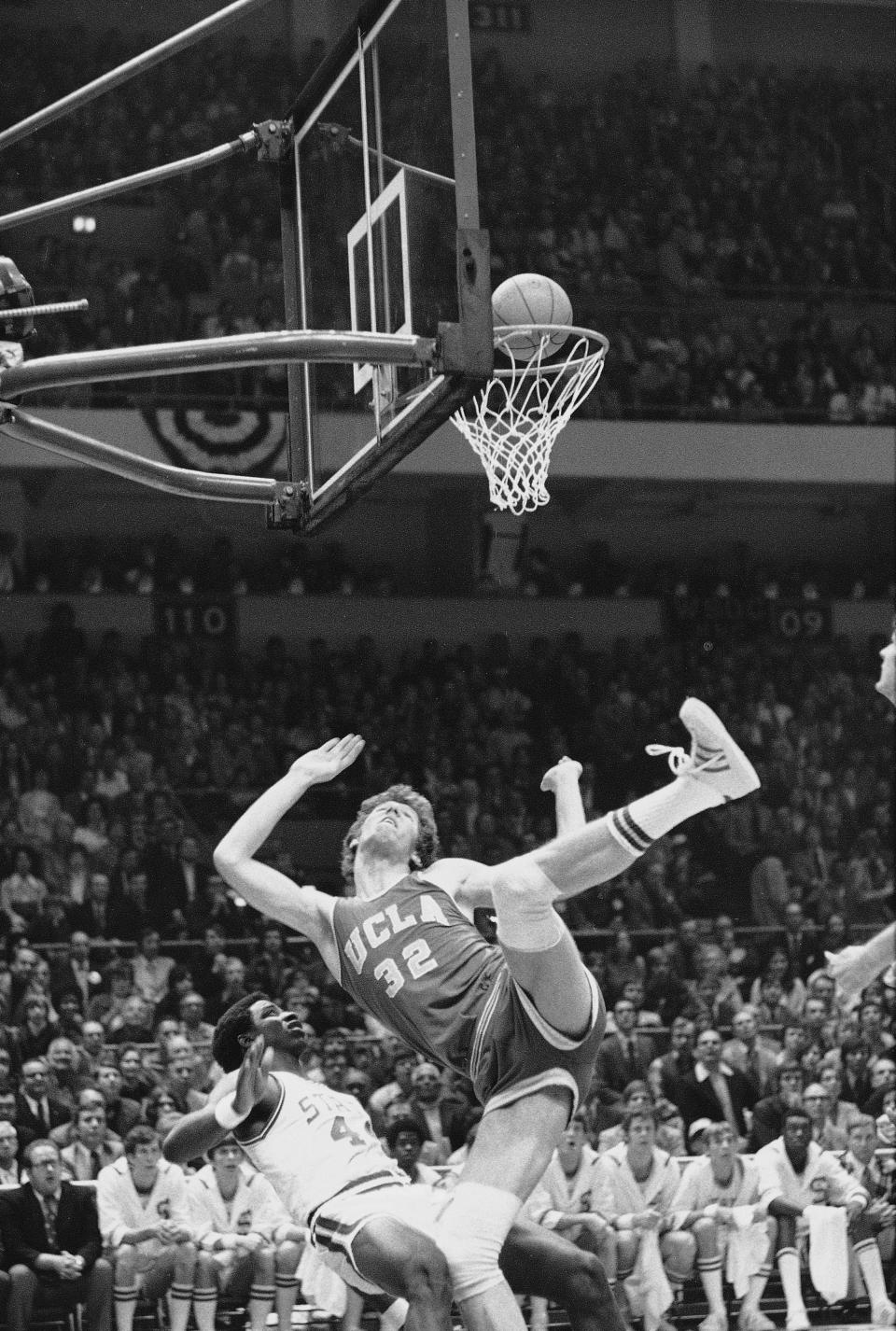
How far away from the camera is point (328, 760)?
20.4ft

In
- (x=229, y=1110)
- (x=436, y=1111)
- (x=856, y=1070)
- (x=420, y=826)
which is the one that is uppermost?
(x=420, y=826)

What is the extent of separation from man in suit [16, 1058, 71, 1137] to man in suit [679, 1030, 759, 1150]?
12.3 ft

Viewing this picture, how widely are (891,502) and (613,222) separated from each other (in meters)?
4.77

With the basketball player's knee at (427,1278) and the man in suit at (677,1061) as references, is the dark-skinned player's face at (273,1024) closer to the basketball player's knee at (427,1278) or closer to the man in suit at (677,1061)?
the basketball player's knee at (427,1278)

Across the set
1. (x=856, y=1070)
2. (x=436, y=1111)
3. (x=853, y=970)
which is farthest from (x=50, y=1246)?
(x=853, y=970)

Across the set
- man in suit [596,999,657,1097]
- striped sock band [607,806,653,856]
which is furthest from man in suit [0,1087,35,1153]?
striped sock band [607,806,653,856]

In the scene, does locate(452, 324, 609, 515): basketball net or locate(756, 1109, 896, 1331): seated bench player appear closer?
locate(452, 324, 609, 515): basketball net

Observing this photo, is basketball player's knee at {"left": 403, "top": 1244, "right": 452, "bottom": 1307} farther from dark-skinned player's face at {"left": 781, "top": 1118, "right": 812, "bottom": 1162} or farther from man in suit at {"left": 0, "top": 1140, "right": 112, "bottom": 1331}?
dark-skinned player's face at {"left": 781, "top": 1118, "right": 812, "bottom": 1162}

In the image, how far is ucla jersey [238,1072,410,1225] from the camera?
5.70m

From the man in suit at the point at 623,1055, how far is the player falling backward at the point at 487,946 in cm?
587

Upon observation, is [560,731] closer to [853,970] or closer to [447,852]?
[447,852]

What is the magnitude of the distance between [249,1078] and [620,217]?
55.7 ft

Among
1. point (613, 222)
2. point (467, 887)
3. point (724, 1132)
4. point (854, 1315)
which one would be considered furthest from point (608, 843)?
point (613, 222)

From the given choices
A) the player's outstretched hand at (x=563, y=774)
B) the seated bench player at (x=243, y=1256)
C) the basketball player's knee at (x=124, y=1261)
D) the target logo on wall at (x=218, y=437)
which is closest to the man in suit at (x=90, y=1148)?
the seated bench player at (x=243, y=1256)
